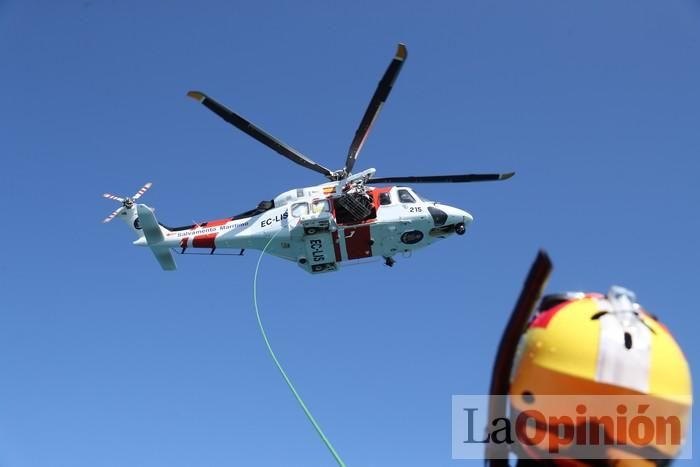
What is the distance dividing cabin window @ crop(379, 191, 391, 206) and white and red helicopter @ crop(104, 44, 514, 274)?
0.07 ft

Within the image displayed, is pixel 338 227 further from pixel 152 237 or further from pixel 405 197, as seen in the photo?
pixel 152 237

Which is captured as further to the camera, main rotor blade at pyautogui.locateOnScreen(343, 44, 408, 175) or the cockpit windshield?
the cockpit windshield

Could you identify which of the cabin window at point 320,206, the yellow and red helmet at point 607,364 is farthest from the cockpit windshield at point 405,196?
the yellow and red helmet at point 607,364

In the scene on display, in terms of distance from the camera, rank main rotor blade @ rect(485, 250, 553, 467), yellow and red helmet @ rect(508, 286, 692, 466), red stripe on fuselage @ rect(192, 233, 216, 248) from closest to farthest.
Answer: main rotor blade @ rect(485, 250, 553, 467) < yellow and red helmet @ rect(508, 286, 692, 466) < red stripe on fuselage @ rect(192, 233, 216, 248)

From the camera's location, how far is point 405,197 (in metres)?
Answer: 19.2

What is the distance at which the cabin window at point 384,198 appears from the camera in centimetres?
1902

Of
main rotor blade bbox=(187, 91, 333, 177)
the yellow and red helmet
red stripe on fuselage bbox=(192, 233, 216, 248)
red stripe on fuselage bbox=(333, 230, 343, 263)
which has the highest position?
main rotor blade bbox=(187, 91, 333, 177)

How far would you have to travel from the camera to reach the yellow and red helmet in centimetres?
386

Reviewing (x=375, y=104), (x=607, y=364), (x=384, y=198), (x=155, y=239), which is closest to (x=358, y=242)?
(x=384, y=198)

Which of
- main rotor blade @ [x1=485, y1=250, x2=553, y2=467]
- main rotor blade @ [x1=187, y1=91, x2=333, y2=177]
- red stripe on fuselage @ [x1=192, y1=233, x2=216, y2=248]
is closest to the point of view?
main rotor blade @ [x1=485, y1=250, x2=553, y2=467]

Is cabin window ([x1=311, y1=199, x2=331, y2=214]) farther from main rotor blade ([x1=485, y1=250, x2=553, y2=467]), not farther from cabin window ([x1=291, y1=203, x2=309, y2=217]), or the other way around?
main rotor blade ([x1=485, y1=250, x2=553, y2=467])

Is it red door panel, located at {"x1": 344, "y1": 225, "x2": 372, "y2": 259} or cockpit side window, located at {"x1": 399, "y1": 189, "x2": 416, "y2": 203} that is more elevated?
cockpit side window, located at {"x1": 399, "y1": 189, "x2": 416, "y2": 203}

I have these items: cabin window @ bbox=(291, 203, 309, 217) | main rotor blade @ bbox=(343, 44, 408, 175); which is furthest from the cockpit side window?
cabin window @ bbox=(291, 203, 309, 217)

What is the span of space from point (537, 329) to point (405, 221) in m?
14.6
